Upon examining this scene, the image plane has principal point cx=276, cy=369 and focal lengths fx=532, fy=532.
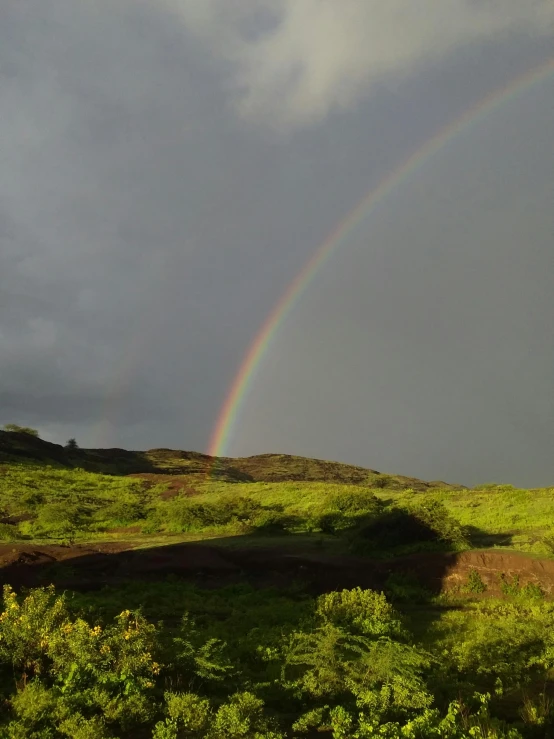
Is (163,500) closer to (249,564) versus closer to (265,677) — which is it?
(249,564)

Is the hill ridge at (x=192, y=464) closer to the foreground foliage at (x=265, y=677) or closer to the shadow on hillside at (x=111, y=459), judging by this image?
the shadow on hillside at (x=111, y=459)

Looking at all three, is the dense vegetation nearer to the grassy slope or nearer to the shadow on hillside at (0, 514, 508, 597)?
the shadow on hillside at (0, 514, 508, 597)

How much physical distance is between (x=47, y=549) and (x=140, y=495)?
82.3ft

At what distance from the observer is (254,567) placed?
2175cm

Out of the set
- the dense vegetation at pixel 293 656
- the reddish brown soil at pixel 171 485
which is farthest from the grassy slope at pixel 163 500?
the dense vegetation at pixel 293 656

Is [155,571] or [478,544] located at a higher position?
[478,544]

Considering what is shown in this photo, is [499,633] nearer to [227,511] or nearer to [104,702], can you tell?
[104,702]

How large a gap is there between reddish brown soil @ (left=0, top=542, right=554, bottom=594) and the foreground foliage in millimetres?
5106

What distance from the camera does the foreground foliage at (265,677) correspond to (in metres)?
7.85

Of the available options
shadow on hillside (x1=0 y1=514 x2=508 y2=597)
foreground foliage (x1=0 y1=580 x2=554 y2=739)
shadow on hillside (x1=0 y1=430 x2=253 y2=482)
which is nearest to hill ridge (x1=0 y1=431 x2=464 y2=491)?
shadow on hillside (x1=0 y1=430 x2=253 y2=482)

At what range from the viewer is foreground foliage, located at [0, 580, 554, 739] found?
7852mm

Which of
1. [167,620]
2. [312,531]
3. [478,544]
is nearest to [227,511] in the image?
[312,531]

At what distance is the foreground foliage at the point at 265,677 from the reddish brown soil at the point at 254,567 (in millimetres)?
5106

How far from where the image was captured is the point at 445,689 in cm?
1027
